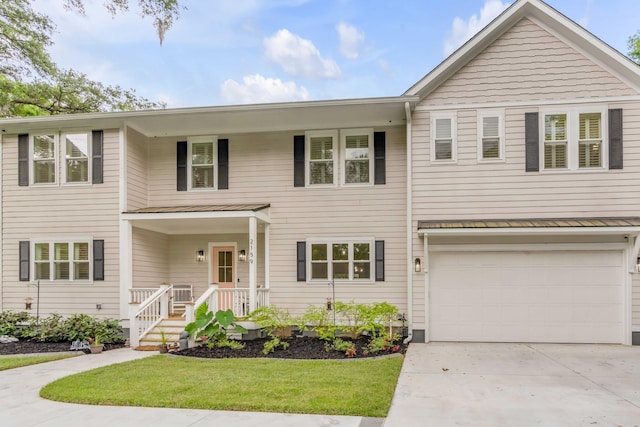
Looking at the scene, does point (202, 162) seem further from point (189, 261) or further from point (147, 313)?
point (147, 313)

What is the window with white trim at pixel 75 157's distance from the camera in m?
11.5

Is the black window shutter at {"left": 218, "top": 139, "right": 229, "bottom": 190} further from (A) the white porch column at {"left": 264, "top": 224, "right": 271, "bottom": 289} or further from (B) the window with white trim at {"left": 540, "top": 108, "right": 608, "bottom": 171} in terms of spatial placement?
(B) the window with white trim at {"left": 540, "top": 108, "right": 608, "bottom": 171}

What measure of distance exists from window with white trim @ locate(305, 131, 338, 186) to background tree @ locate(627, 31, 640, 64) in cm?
1743

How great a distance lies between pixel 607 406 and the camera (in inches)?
212

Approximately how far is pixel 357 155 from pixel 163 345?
5.87m

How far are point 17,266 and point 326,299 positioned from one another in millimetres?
7368

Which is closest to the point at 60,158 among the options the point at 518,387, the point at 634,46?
the point at 518,387

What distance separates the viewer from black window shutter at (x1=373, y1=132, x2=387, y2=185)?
1129 cm

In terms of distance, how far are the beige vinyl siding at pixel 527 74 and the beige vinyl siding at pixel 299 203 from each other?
5.61 ft

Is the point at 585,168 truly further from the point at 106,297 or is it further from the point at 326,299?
the point at 106,297

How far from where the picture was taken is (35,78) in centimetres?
1912

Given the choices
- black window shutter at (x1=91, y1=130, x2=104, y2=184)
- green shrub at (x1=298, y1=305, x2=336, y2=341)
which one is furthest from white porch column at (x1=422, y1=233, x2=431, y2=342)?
black window shutter at (x1=91, y1=130, x2=104, y2=184)

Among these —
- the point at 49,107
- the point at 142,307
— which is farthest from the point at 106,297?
the point at 49,107

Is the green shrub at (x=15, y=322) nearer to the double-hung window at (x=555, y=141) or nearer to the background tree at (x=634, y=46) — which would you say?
the double-hung window at (x=555, y=141)
